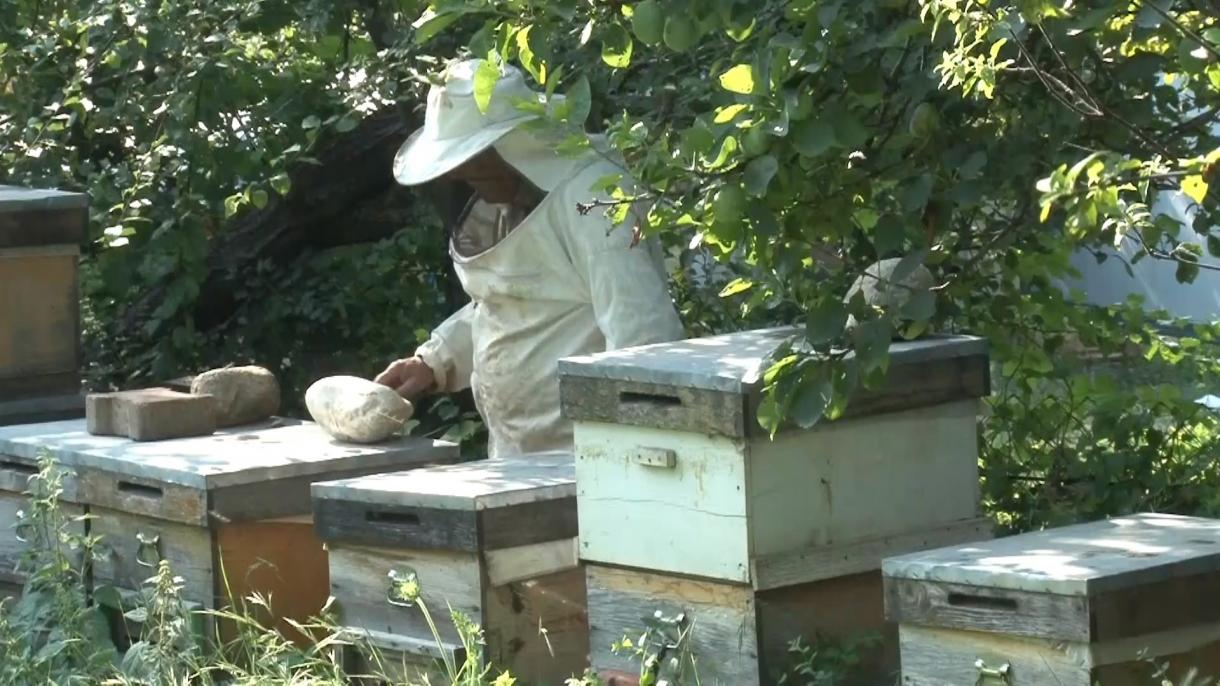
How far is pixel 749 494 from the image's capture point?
125 inches

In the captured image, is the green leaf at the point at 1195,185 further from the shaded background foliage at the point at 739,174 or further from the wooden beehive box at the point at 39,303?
the wooden beehive box at the point at 39,303

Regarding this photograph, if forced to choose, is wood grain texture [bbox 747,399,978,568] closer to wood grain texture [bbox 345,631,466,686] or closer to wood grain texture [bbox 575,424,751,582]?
wood grain texture [bbox 575,424,751,582]

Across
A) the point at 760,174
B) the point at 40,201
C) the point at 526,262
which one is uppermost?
the point at 40,201

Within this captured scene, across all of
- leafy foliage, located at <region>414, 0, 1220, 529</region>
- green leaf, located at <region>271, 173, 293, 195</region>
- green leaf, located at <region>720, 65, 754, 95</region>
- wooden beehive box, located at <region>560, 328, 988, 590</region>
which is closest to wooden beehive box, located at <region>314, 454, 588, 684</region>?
wooden beehive box, located at <region>560, 328, 988, 590</region>

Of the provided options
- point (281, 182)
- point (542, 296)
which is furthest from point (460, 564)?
point (281, 182)

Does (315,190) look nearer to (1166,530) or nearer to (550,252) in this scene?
(550,252)

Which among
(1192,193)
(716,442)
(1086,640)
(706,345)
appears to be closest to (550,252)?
(706,345)

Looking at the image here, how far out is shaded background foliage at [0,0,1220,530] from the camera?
2.78 meters

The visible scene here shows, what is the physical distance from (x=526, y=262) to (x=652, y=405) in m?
0.87

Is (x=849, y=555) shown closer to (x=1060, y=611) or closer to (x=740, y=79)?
(x=1060, y=611)

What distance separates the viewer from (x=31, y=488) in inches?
155

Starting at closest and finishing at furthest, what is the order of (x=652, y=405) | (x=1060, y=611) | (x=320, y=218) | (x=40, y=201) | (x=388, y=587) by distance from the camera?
(x=1060, y=611), (x=652, y=405), (x=388, y=587), (x=40, y=201), (x=320, y=218)

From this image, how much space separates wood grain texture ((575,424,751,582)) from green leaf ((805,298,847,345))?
1.17 feet

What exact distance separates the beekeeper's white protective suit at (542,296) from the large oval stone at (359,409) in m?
0.25
